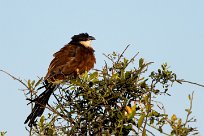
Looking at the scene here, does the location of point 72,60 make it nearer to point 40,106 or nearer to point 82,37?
point 82,37

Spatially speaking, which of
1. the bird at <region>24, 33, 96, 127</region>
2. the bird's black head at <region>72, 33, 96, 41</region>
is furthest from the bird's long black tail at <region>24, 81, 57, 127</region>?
the bird's black head at <region>72, 33, 96, 41</region>

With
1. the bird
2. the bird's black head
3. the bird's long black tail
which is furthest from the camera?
the bird's black head

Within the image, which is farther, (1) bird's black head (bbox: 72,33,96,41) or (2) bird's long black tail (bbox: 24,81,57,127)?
(1) bird's black head (bbox: 72,33,96,41)

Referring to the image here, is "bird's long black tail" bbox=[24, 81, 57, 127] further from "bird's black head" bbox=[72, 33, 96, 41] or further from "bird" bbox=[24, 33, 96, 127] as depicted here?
"bird's black head" bbox=[72, 33, 96, 41]

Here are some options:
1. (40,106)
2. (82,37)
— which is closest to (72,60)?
(82,37)

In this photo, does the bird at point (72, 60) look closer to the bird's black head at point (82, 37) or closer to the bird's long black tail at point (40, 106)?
the bird's black head at point (82, 37)

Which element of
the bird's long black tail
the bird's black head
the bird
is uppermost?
the bird's black head

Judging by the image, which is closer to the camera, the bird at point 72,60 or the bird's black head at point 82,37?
the bird at point 72,60

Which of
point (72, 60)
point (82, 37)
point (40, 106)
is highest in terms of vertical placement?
point (82, 37)

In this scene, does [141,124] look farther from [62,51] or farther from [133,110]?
[62,51]

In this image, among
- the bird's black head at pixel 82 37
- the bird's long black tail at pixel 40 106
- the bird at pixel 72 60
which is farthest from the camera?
the bird's black head at pixel 82 37

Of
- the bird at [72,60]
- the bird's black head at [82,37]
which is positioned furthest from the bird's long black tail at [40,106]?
the bird's black head at [82,37]

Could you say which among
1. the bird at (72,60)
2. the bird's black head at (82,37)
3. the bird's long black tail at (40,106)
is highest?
the bird's black head at (82,37)

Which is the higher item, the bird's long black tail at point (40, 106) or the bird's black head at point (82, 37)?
the bird's black head at point (82, 37)
